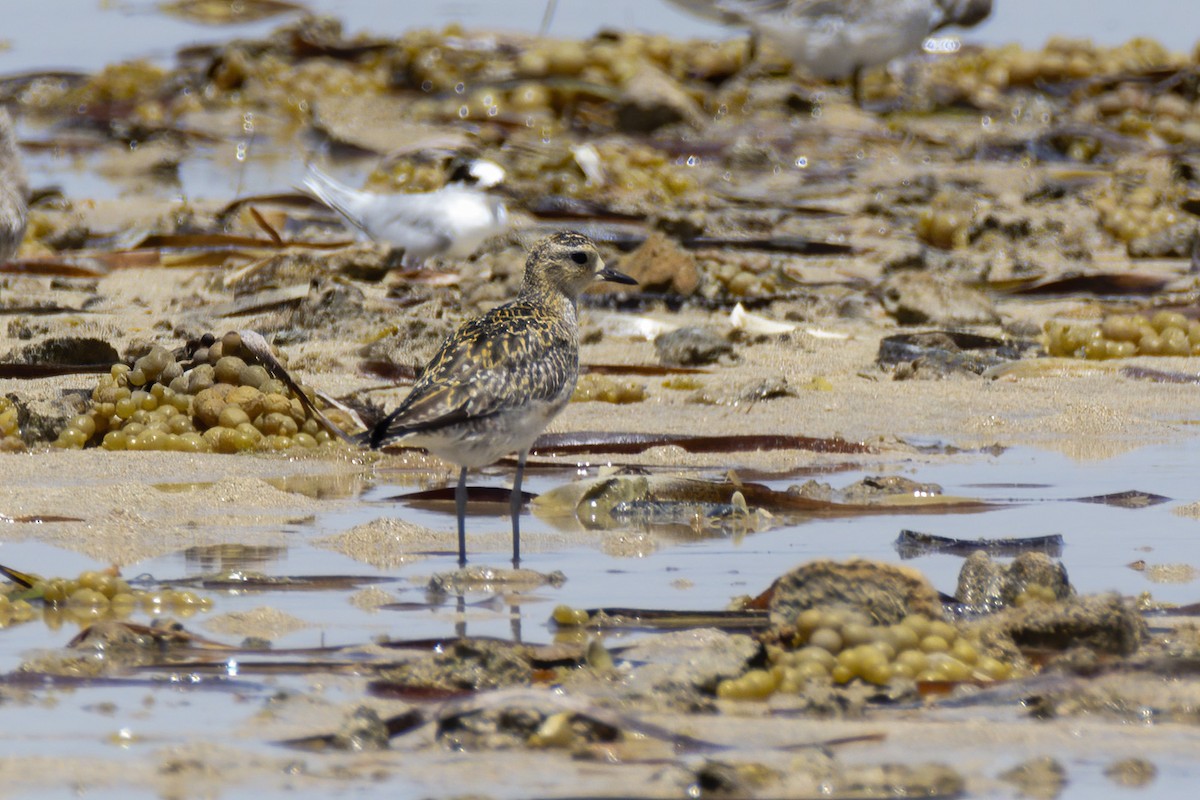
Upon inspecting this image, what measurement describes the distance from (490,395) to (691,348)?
2778 millimetres

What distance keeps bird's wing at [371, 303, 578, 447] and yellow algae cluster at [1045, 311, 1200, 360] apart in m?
3.14

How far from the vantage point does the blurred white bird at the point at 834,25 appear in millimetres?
15188

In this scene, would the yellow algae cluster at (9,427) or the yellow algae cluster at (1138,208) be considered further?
the yellow algae cluster at (1138,208)

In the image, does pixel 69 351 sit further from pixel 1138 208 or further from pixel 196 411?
pixel 1138 208

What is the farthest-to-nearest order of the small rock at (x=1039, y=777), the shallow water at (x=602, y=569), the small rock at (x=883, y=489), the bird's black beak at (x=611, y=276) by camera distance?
1. the bird's black beak at (x=611, y=276)
2. the small rock at (x=883, y=489)
3. the shallow water at (x=602, y=569)
4. the small rock at (x=1039, y=777)

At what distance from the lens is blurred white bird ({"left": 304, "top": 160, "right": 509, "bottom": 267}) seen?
966cm

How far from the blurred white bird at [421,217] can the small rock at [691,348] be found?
7.10ft

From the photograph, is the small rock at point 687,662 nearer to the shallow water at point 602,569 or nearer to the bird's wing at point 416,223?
the shallow water at point 602,569

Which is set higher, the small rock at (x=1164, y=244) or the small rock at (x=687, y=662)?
the small rock at (x=1164, y=244)

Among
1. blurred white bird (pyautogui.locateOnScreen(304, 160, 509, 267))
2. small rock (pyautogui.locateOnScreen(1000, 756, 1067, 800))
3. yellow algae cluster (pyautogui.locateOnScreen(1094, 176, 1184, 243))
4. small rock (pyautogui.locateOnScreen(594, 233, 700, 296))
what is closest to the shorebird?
small rock (pyautogui.locateOnScreen(1000, 756, 1067, 800))

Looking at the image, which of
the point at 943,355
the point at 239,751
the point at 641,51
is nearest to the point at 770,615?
the point at 239,751

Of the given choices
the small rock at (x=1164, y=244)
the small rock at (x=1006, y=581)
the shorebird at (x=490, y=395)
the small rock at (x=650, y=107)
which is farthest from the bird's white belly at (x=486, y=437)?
the small rock at (x=650, y=107)

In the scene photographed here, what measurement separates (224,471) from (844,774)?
3.34 m

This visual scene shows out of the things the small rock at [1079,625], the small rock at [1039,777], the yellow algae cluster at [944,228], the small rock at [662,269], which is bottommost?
the small rock at [1039,777]
